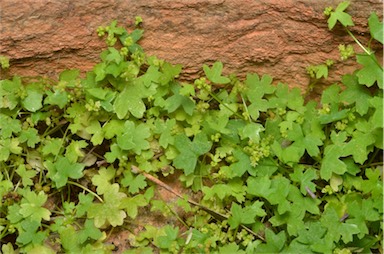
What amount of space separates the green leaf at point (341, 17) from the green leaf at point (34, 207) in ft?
5.35

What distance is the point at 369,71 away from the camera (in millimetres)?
4359

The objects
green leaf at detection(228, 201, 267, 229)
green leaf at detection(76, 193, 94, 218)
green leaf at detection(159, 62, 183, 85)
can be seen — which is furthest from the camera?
green leaf at detection(159, 62, 183, 85)

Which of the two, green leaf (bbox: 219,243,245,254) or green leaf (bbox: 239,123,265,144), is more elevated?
green leaf (bbox: 239,123,265,144)

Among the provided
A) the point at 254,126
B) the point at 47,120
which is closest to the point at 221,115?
the point at 254,126

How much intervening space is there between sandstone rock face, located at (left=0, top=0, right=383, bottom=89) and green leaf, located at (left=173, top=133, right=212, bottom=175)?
388mm

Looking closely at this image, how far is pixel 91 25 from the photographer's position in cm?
447

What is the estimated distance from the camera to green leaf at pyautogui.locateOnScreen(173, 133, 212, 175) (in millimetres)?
4391

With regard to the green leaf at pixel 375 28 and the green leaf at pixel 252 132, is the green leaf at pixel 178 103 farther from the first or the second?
the green leaf at pixel 375 28

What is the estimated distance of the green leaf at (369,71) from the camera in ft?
14.2

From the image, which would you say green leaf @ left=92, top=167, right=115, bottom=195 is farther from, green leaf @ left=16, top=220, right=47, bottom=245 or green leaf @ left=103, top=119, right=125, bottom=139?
green leaf @ left=16, top=220, right=47, bottom=245

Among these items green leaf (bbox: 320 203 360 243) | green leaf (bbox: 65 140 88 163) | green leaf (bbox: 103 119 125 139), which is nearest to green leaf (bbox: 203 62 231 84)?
green leaf (bbox: 103 119 125 139)

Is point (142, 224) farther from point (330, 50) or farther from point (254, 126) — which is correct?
point (330, 50)

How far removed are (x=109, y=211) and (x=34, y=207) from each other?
0.36m

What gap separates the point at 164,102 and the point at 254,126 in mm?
468
